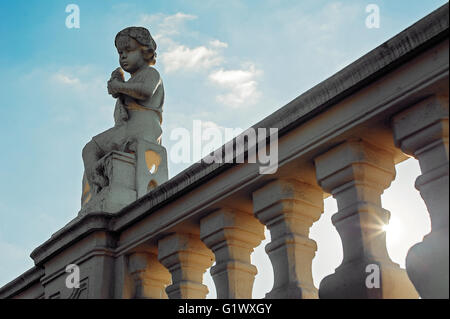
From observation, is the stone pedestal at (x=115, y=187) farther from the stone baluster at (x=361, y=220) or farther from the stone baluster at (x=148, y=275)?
the stone baluster at (x=361, y=220)

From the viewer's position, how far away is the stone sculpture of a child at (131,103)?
26.2 feet

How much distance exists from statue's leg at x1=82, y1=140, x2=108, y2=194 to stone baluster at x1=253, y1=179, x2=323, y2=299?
247 centimetres

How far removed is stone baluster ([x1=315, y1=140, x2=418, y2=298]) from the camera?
475cm

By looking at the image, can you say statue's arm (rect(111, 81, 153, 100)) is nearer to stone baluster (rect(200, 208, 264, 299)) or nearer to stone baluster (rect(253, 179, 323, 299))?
stone baluster (rect(200, 208, 264, 299))

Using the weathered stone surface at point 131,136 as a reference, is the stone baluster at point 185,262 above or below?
below

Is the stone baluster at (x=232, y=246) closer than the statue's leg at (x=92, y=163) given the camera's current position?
Yes

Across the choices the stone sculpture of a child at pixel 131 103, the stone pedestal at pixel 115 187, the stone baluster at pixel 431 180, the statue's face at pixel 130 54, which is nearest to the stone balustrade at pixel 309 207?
the stone baluster at pixel 431 180

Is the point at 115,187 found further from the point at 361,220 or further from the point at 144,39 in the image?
the point at 361,220

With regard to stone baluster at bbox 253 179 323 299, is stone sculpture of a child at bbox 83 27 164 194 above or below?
above

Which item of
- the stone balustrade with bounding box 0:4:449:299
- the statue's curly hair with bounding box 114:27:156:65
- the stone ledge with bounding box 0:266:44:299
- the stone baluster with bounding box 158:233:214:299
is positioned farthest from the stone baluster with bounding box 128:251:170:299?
the statue's curly hair with bounding box 114:27:156:65
